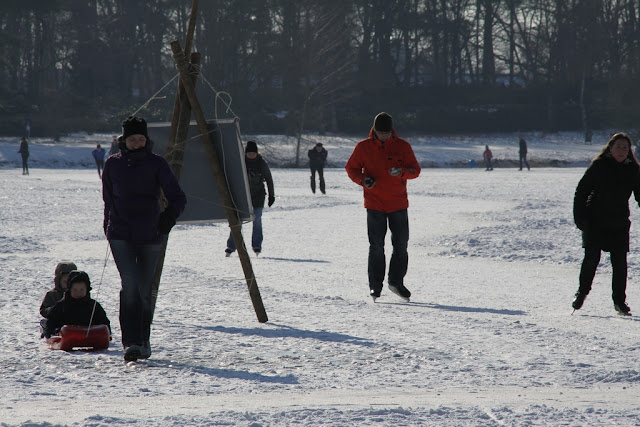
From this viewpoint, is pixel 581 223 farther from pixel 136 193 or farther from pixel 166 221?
pixel 136 193

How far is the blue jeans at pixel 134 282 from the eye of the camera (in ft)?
17.6

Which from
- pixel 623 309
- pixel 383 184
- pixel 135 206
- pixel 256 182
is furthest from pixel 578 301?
pixel 256 182

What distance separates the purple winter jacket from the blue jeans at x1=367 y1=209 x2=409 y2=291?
3.02 meters

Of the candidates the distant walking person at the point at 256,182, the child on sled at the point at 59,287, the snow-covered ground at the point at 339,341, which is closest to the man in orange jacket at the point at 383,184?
the snow-covered ground at the point at 339,341

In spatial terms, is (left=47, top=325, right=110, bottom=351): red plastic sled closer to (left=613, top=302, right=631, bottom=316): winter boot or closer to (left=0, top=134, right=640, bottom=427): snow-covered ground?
(left=0, top=134, right=640, bottom=427): snow-covered ground

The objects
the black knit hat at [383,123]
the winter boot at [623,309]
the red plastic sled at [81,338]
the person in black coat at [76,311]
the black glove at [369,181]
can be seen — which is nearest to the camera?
the red plastic sled at [81,338]

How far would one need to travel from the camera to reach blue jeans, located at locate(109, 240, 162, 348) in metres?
5.36

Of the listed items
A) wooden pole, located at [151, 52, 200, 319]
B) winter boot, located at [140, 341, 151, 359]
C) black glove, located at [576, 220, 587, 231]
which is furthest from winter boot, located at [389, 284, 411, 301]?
winter boot, located at [140, 341, 151, 359]

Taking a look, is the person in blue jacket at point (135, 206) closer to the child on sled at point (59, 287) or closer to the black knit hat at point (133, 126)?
the black knit hat at point (133, 126)

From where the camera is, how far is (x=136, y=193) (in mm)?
5277

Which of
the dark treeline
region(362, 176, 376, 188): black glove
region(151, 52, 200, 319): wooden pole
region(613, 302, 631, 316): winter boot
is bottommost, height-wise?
region(613, 302, 631, 316): winter boot

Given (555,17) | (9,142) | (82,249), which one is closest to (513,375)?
(82,249)

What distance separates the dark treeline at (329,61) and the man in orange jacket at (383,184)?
4193cm

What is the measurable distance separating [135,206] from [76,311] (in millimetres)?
1166
